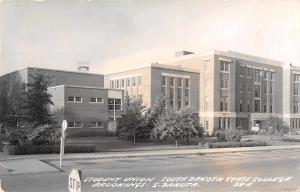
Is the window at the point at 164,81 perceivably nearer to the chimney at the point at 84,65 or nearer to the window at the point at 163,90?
the window at the point at 163,90

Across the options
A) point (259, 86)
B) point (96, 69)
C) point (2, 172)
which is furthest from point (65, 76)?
point (259, 86)

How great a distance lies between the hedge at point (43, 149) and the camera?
851 cm

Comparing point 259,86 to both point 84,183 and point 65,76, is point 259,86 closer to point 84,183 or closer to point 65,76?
point 65,76

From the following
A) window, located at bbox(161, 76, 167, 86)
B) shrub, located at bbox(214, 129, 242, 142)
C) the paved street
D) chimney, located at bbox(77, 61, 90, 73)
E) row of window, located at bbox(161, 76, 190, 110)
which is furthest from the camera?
window, located at bbox(161, 76, 167, 86)

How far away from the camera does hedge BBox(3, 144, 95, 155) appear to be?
851 centimetres

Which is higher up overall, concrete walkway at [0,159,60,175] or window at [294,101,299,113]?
window at [294,101,299,113]

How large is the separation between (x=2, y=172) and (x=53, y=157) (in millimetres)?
1154

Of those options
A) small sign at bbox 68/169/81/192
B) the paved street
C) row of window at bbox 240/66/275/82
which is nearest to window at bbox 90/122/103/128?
the paved street

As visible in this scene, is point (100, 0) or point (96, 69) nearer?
point (100, 0)

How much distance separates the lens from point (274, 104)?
25.0 ft

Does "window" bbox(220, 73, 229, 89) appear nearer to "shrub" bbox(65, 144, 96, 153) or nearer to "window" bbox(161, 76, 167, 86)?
"shrub" bbox(65, 144, 96, 153)

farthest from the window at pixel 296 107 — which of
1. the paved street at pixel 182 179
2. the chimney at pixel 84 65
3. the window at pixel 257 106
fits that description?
the chimney at pixel 84 65

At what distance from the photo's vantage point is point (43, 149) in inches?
341

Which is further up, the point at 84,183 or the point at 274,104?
the point at 274,104
